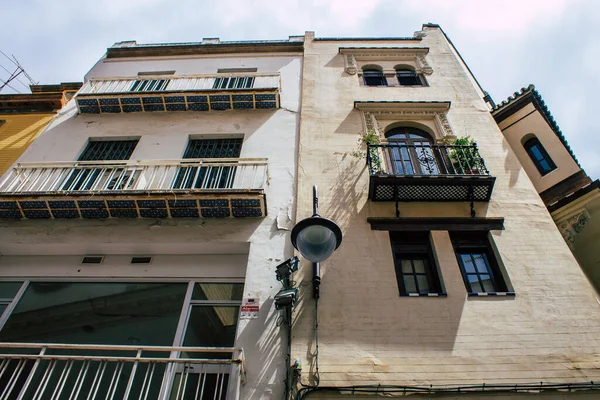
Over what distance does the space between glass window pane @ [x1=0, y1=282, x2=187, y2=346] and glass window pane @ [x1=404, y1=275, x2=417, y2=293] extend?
4374mm

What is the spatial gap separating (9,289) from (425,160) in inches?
371

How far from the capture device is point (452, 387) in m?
5.39

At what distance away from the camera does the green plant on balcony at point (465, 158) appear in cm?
819

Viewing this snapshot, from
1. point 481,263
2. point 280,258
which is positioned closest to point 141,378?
point 280,258

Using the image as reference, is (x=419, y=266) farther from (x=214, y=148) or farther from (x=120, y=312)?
(x=214, y=148)

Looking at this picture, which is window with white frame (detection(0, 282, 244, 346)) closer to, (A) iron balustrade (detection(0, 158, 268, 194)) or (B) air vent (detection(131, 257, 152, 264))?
(B) air vent (detection(131, 257, 152, 264))

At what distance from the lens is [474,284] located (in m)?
6.91

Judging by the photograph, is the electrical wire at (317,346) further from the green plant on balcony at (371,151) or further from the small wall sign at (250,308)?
the green plant on balcony at (371,151)

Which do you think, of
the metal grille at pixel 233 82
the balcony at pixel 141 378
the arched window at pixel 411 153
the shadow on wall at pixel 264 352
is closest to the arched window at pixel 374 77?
the arched window at pixel 411 153

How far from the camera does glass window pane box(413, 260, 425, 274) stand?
7.23 metres

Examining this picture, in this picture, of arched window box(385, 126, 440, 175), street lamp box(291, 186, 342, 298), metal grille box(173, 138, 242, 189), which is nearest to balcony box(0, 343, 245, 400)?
street lamp box(291, 186, 342, 298)


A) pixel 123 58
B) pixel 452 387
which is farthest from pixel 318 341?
pixel 123 58

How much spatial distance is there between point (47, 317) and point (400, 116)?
389 inches

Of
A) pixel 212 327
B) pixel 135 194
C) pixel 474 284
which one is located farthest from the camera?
pixel 135 194
